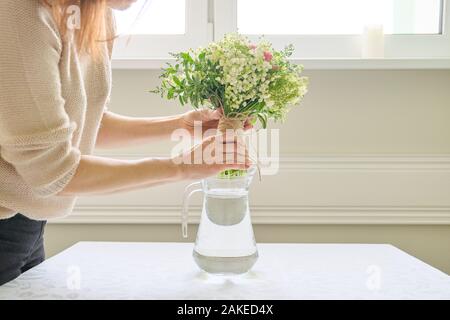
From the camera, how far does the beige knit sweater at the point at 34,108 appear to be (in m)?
0.89

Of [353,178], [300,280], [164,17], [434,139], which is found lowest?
[300,280]

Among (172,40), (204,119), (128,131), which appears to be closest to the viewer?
(204,119)

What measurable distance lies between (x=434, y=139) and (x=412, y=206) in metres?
0.21

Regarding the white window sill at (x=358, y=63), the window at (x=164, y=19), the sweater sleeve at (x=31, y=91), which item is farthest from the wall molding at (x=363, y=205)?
the sweater sleeve at (x=31, y=91)

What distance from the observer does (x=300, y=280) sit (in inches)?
43.3

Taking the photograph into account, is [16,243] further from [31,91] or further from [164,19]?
[164,19]

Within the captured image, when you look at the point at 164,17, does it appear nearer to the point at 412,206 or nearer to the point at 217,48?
the point at 217,48

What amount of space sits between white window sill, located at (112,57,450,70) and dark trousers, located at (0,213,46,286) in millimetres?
595

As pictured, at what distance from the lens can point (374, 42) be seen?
1626mm

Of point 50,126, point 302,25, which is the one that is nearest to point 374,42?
point 302,25

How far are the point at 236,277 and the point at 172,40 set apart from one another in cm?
86


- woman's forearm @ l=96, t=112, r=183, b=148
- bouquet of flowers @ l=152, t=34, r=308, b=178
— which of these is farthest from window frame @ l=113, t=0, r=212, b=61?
bouquet of flowers @ l=152, t=34, r=308, b=178

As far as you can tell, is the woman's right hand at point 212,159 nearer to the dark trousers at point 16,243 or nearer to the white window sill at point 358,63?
the dark trousers at point 16,243
